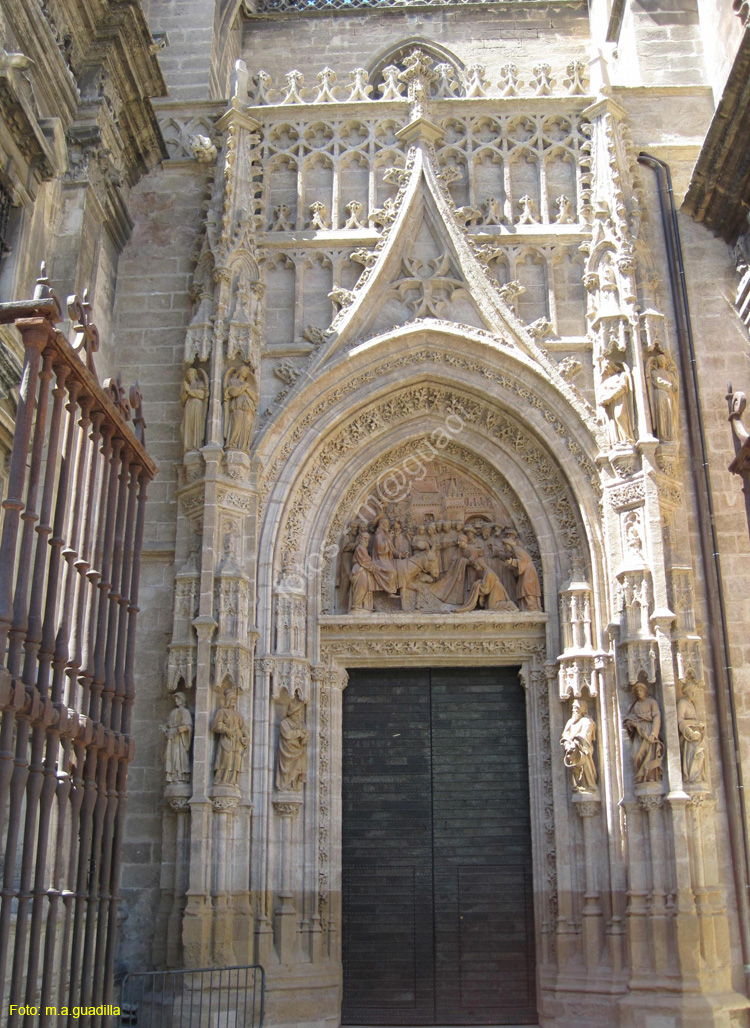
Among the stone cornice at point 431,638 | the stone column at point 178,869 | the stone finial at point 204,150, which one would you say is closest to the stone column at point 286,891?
the stone column at point 178,869

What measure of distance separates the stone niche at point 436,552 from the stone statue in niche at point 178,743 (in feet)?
7.17

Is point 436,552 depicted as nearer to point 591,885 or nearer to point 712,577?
point 712,577

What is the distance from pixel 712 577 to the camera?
11.2 metres

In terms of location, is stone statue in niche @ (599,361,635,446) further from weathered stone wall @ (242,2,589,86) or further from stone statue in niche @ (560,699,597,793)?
weathered stone wall @ (242,2,589,86)

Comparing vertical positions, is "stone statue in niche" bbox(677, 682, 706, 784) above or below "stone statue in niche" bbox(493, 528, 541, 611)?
below

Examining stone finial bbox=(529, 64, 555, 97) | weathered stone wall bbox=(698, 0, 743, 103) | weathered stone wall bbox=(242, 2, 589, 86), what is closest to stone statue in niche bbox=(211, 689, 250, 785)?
stone finial bbox=(529, 64, 555, 97)

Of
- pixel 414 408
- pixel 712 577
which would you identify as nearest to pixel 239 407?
pixel 414 408

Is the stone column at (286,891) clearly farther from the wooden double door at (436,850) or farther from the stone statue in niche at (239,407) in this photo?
the stone statue in niche at (239,407)

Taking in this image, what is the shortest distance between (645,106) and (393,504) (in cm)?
565

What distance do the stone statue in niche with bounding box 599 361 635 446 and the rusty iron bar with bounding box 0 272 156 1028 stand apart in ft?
17.0

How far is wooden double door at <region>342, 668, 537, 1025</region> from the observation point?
35.8 feet

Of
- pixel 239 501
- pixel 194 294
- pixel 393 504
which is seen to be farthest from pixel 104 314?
pixel 393 504

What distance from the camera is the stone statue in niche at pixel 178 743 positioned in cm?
1058

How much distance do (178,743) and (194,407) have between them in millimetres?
3500
